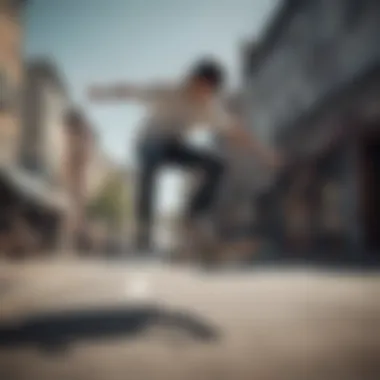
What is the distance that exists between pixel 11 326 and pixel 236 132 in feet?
3.29

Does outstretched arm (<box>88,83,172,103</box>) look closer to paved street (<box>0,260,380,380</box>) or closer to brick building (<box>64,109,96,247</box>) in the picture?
brick building (<box>64,109,96,247</box>)

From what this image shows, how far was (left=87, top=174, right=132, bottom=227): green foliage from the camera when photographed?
1.74 metres

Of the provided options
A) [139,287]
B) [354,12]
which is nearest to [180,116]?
[139,287]

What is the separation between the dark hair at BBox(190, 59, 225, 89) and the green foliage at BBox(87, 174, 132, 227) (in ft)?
1.51

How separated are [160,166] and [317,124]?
63cm

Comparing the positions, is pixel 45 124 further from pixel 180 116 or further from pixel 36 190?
pixel 180 116

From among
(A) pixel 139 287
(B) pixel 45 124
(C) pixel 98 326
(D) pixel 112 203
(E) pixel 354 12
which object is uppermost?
(E) pixel 354 12

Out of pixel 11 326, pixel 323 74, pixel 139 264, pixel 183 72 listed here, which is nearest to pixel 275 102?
pixel 323 74

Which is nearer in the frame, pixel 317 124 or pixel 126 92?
pixel 126 92

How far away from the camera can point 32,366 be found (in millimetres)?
1562

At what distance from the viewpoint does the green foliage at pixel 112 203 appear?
1.74 metres

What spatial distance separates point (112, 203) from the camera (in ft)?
5.88

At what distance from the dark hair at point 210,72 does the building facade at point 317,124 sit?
0.36 ft

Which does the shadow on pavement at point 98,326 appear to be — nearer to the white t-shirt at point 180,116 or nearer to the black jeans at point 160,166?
the black jeans at point 160,166
